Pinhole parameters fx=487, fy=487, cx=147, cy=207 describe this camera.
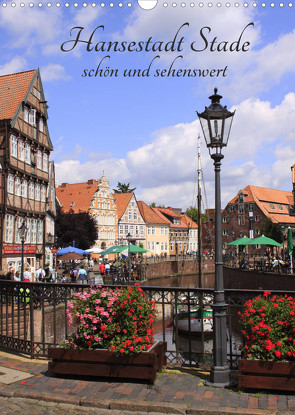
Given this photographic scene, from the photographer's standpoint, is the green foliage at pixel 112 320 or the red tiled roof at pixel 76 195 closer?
the green foliage at pixel 112 320

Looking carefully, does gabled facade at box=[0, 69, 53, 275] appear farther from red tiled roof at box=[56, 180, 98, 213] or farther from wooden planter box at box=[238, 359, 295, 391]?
red tiled roof at box=[56, 180, 98, 213]

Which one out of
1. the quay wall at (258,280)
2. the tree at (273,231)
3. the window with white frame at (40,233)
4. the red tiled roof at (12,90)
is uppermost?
the red tiled roof at (12,90)

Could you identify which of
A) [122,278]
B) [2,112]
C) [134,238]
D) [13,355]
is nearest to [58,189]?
[134,238]

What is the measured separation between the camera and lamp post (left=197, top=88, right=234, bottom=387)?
698 centimetres

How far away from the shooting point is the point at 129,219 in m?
81.3

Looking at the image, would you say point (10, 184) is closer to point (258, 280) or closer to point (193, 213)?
point (258, 280)

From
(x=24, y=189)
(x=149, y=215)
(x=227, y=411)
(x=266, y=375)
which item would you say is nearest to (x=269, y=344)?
(x=266, y=375)

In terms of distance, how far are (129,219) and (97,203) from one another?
936 centimetres

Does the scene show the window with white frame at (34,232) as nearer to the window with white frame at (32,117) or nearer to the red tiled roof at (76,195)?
the window with white frame at (32,117)

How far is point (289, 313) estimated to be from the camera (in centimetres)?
659

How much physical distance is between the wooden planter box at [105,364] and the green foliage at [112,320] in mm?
142

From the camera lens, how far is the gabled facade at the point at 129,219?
3135 inches

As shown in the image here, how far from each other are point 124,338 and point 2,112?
1142 inches

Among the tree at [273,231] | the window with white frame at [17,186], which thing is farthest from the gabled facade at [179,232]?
the window with white frame at [17,186]
